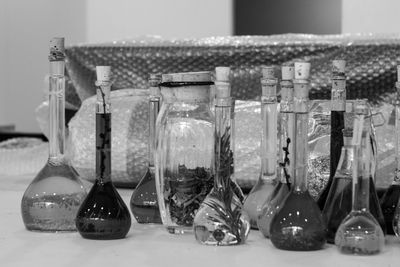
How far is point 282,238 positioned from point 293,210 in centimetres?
3

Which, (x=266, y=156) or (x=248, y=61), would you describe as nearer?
(x=266, y=156)

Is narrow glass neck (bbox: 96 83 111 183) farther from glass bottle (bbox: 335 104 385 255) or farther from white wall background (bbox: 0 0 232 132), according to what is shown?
white wall background (bbox: 0 0 232 132)

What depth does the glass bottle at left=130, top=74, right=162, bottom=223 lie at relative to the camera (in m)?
0.90

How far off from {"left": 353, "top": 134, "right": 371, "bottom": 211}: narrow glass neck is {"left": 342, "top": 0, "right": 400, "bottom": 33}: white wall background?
6.89ft

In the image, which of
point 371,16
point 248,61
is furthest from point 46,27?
point 248,61

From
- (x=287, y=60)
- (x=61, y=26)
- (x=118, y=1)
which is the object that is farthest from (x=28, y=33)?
(x=287, y=60)

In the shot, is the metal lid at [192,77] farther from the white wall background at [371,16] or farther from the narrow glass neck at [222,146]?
the white wall background at [371,16]

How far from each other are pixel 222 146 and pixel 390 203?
175 mm

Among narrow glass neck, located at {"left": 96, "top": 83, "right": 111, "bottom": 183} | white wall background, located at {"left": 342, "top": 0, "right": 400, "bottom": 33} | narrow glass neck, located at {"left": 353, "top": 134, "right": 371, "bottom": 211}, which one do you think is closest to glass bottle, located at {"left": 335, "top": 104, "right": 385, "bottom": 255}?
narrow glass neck, located at {"left": 353, "top": 134, "right": 371, "bottom": 211}

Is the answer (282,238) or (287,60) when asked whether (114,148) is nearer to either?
(287,60)

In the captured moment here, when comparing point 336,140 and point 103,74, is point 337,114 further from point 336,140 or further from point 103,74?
point 103,74

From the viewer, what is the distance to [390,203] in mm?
793

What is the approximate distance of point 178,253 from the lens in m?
0.73

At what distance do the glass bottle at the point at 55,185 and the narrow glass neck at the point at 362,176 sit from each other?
0.29 m
